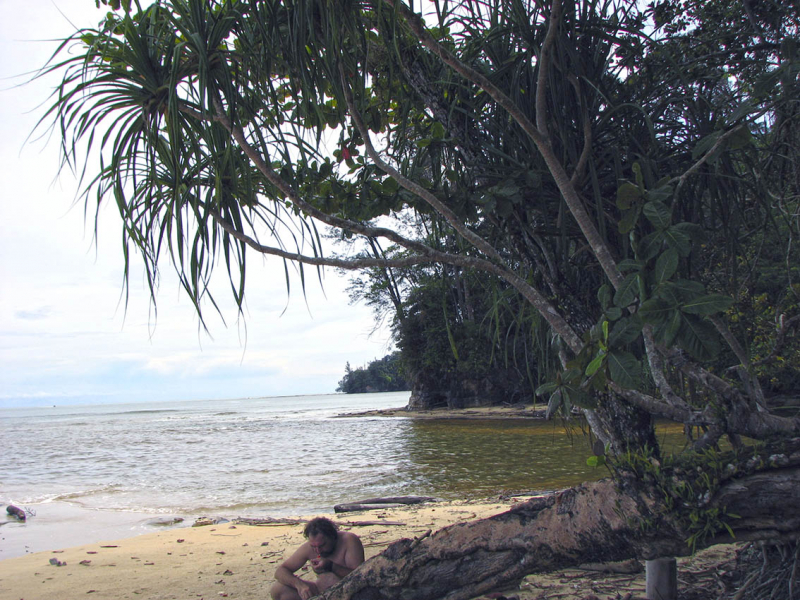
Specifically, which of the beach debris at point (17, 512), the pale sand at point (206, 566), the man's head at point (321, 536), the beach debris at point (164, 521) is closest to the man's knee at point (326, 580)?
the man's head at point (321, 536)

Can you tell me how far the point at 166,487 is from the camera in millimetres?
9711

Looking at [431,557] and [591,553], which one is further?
[431,557]

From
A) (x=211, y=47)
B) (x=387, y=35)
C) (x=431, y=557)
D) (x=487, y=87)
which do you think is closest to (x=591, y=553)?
(x=431, y=557)

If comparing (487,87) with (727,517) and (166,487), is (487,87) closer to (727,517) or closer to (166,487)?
(727,517)

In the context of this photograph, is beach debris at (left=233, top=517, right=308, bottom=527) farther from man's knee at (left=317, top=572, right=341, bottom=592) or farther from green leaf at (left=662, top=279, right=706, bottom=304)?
green leaf at (left=662, top=279, right=706, bottom=304)

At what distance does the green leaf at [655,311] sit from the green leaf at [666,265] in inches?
2.0

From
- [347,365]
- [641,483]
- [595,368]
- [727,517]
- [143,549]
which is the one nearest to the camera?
[595,368]

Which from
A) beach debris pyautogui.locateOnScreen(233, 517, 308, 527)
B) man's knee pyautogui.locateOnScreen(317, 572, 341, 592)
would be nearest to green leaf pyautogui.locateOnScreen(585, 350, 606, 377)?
man's knee pyautogui.locateOnScreen(317, 572, 341, 592)

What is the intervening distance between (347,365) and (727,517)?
9116 cm

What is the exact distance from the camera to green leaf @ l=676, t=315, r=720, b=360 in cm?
120

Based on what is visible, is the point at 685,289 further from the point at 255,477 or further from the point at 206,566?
the point at 255,477

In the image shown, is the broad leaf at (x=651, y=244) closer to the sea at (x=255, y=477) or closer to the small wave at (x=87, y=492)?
the sea at (x=255, y=477)

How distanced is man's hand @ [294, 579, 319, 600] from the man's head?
0.56 ft

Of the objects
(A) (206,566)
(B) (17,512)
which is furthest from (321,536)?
(B) (17,512)
